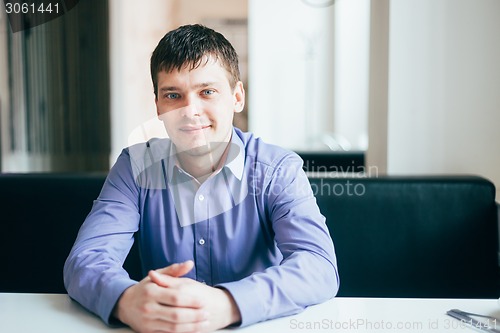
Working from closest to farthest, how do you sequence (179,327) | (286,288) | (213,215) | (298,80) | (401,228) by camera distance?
(179,327)
(286,288)
(213,215)
(401,228)
(298,80)

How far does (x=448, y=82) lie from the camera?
1940 mm

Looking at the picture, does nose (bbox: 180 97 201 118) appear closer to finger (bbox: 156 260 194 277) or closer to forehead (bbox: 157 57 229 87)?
forehead (bbox: 157 57 229 87)

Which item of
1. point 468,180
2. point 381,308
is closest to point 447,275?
point 468,180

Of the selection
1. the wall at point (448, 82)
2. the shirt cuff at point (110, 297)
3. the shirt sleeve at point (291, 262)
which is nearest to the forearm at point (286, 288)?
the shirt sleeve at point (291, 262)

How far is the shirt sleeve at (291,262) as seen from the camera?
0.95 meters

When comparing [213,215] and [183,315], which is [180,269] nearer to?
[183,315]

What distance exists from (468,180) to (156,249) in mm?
977

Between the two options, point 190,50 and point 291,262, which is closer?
point 291,262

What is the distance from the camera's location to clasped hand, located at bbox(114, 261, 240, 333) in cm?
88

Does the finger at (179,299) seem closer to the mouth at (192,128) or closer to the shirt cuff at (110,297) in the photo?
the shirt cuff at (110,297)

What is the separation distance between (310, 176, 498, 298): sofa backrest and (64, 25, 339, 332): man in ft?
1.35

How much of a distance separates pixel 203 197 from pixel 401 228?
69 cm

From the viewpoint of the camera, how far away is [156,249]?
1.31 m

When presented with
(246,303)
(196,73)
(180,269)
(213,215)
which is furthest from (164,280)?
(196,73)
